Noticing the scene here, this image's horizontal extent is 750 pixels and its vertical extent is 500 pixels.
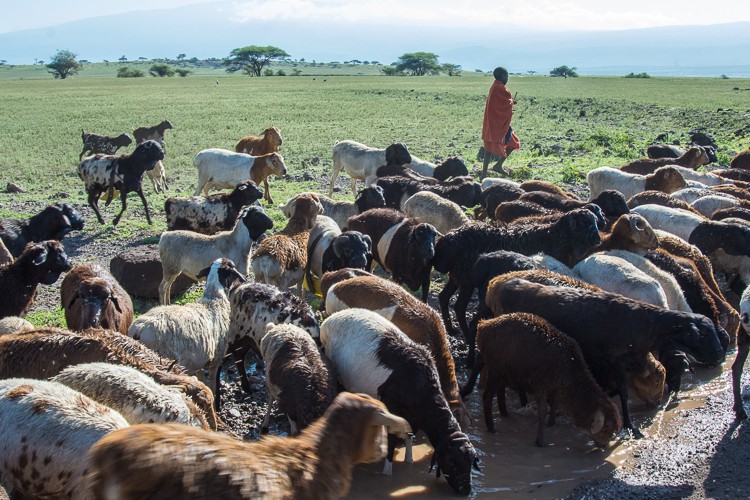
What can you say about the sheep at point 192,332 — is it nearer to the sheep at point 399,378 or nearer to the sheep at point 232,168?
the sheep at point 399,378

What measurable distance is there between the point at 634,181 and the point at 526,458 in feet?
30.7

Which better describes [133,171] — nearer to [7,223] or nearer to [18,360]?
[7,223]

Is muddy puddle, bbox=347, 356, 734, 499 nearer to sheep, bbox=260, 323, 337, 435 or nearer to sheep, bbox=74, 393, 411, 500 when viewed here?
sheep, bbox=260, 323, 337, 435

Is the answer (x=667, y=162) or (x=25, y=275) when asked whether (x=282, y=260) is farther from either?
(x=667, y=162)

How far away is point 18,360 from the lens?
5.68 m

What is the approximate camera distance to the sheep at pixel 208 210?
11.2 metres

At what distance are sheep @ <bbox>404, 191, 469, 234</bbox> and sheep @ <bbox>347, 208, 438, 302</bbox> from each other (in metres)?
1.19

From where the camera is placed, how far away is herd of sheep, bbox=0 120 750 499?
3.72m

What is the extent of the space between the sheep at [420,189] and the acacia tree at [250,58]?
85.6 m

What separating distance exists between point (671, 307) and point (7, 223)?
8.89 m

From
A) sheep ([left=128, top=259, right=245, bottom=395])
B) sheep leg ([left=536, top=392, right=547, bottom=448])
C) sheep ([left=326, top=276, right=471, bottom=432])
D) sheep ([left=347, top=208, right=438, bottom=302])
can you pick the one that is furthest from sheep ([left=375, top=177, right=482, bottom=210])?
sheep leg ([left=536, top=392, right=547, bottom=448])

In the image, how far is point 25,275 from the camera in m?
7.79

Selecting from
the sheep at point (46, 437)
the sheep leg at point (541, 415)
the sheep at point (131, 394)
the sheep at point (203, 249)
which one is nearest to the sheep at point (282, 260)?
the sheep at point (203, 249)

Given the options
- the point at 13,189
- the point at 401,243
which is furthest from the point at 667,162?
the point at 13,189
